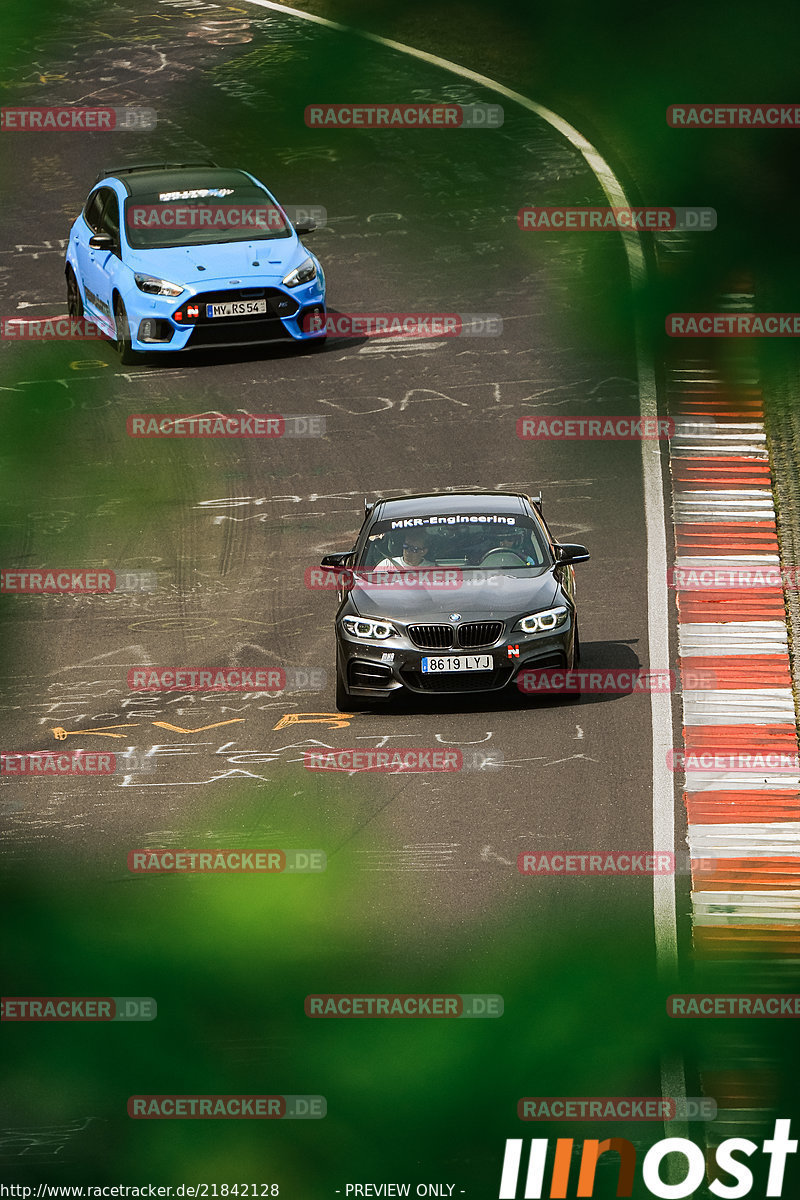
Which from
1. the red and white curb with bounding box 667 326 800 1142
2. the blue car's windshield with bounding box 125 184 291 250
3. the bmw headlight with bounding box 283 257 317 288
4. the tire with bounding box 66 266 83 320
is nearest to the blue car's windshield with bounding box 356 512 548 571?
the red and white curb with bounding box 667 326 800 1142

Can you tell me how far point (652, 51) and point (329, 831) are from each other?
677 centimetres

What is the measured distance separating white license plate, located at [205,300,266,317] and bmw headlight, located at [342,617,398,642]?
7.25 metres

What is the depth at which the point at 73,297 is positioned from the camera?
19609 millimetres

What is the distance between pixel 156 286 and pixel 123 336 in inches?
38.6

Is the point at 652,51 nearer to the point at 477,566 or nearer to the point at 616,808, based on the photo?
the point at 616,808

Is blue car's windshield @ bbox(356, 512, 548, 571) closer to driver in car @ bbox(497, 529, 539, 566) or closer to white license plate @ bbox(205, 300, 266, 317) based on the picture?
driver in car @ bbox(497, 529, 539, 566)

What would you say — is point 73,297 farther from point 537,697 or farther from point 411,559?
point 537,697

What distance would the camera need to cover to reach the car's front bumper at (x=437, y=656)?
11.1m

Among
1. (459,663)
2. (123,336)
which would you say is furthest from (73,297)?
(459,663)

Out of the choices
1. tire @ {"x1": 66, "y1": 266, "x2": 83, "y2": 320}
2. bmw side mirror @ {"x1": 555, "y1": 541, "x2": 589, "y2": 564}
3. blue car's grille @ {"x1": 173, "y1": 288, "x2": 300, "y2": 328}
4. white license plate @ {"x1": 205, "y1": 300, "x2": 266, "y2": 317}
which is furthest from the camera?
tire @ {"x1": 66, "y1": 266, "x2": 83, "y2": 320}

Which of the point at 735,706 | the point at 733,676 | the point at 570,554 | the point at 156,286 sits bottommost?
the point at 735,706

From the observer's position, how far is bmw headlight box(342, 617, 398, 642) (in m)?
11.2

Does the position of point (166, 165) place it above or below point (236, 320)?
below

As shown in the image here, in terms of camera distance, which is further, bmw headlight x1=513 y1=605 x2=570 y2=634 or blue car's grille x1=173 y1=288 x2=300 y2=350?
blue car's grille x1=173 y1=288 x2=300 y2=350
